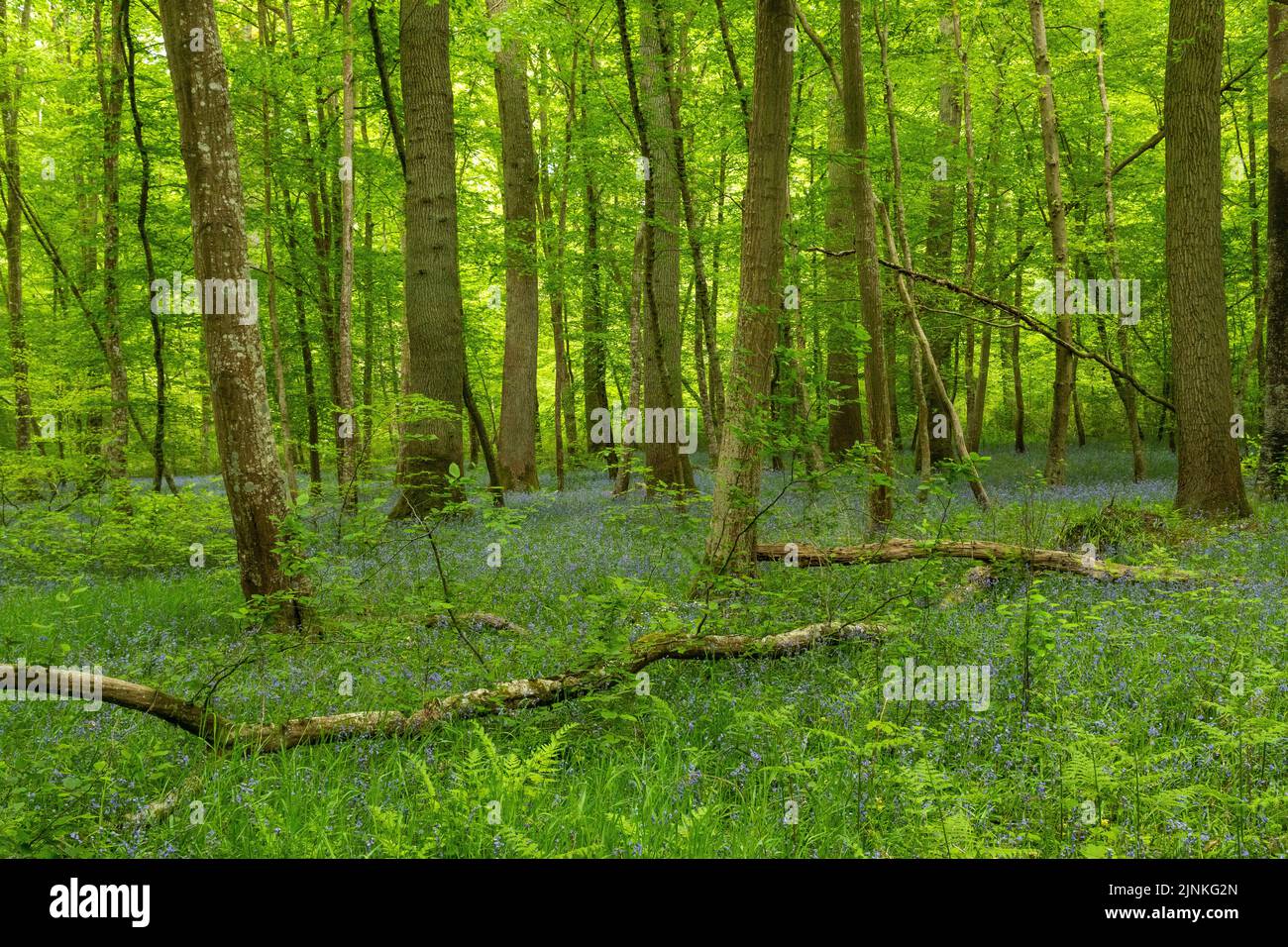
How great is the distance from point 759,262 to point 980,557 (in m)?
3.56

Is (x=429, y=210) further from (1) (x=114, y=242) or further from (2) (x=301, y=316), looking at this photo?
(2) (x=301, y=316)

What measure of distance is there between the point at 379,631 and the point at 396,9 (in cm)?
1463

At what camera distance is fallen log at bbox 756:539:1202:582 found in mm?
6875

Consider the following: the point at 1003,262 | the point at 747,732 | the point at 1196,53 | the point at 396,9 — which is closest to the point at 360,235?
the point at 396,9

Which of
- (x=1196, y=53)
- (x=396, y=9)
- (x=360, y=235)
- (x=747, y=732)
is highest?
(x=396, y=9)

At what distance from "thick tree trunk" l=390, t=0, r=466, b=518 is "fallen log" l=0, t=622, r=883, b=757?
8.19 meters

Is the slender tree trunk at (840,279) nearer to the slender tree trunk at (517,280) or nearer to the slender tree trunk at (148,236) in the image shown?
the slender tree trunk at (517,280)

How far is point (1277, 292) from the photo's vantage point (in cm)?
1145

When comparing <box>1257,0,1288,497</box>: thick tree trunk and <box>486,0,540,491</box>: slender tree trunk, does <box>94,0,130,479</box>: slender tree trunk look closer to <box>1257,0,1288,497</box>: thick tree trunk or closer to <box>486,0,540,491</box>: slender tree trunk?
<box>486,0,540,491</box>: slender tree trunk

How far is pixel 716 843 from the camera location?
2805mm

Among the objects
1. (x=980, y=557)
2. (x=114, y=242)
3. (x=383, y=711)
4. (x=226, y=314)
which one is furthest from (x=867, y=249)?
(x=114, y=242)

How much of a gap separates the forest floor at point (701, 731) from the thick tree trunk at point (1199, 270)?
241 centimetres

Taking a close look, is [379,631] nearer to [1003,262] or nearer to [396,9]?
[396,9]
